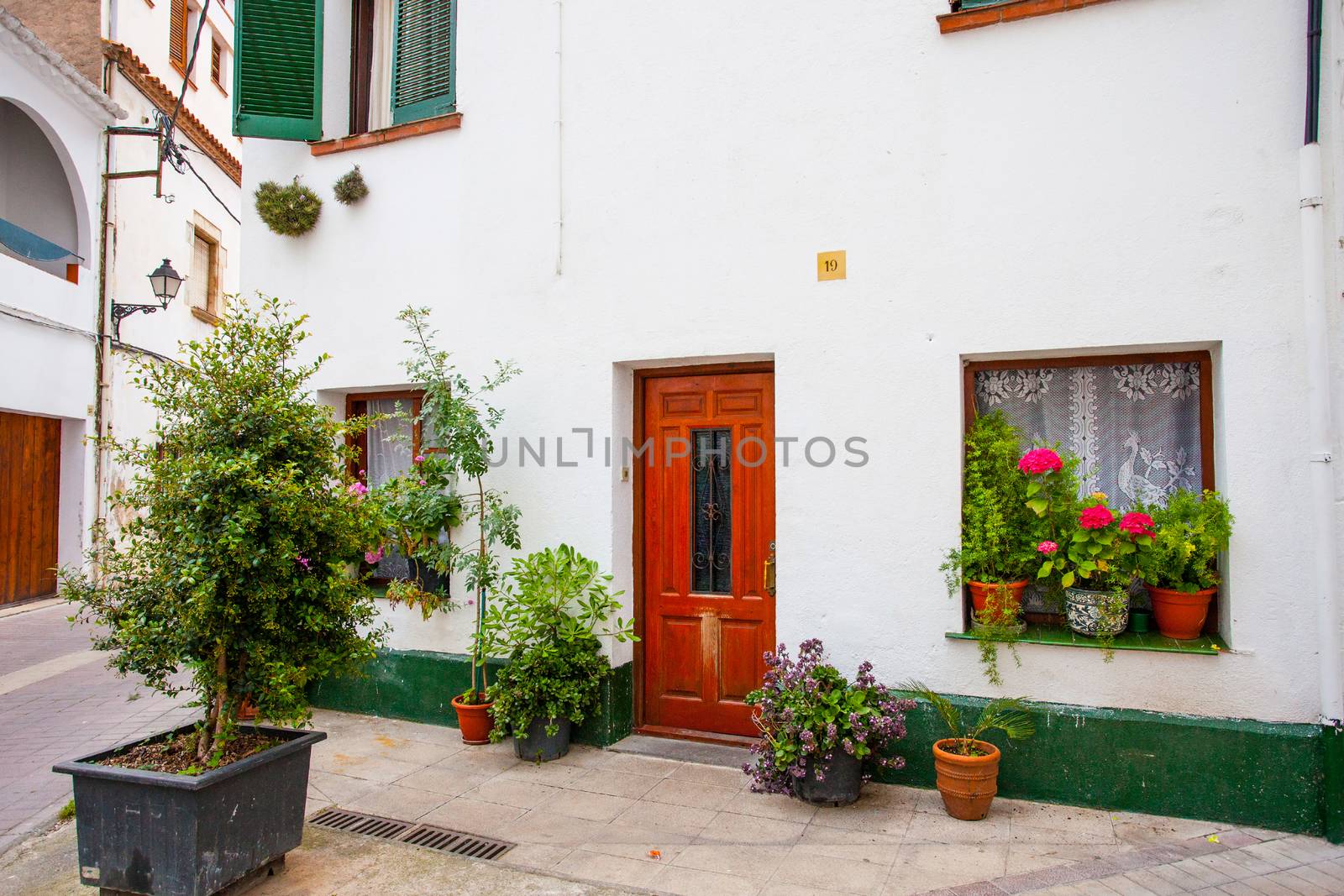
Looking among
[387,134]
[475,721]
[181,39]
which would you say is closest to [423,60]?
[387,134]

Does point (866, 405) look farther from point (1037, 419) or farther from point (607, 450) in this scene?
point (607, 450)

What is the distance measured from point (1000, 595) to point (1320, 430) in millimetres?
1567

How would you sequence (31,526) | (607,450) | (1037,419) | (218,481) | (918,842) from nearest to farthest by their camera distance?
(218,481), (918,842), (1037,419), (607,450), (31,526)

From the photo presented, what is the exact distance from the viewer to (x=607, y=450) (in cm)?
531

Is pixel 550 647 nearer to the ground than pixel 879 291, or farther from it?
nearer to the ground

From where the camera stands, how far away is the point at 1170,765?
402 cm

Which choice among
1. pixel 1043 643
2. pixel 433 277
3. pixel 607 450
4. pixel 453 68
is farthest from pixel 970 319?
pixel 453 68

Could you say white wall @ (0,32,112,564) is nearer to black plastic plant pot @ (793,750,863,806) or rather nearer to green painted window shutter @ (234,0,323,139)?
green painted window shutter @ (234,0,323,139)

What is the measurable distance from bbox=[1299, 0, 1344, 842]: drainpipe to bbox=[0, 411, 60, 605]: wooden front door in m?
12.7

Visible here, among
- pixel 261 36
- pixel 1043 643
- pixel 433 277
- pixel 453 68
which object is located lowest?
pixel 1043 643

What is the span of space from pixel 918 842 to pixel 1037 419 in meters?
2.26

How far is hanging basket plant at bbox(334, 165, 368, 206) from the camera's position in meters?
6.06

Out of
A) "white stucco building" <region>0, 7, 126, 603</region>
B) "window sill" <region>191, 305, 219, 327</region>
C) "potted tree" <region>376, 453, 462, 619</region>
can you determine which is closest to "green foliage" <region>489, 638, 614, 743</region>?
"potted tree" <region>376, 453, 462, 619</region>

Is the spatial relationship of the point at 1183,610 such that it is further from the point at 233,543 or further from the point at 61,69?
the point at 61,69
